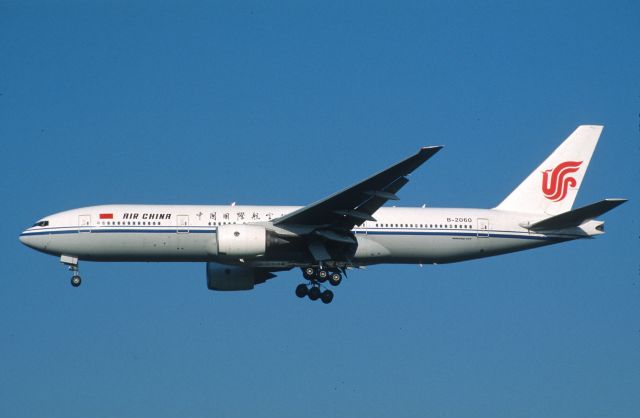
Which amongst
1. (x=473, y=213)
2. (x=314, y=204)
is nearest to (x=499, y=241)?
(x=473, y=213)

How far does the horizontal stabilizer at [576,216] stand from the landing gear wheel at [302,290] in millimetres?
10162

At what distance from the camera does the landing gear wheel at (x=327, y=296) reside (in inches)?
1927

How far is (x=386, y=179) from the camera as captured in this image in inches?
1735

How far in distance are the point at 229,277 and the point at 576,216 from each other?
15.4 m

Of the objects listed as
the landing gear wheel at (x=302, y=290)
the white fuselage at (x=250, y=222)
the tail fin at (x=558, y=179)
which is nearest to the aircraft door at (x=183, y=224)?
the white fuselage at (x=250, y=222)

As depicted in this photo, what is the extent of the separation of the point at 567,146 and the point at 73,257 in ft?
76.3

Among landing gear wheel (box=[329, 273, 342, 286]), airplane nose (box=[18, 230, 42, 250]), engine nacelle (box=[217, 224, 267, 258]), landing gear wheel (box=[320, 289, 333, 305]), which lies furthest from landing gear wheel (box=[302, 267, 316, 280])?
airplane nose (box=[18, 230, 42, 250])

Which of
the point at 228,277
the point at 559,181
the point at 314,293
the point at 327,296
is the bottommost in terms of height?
the point at 327,296

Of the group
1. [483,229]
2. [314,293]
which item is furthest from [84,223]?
[483,229]

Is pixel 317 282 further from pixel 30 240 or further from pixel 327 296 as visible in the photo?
pixel 30 240

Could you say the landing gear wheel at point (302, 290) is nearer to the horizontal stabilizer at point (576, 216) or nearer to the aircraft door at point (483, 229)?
the aircraft door at point (483, 229)

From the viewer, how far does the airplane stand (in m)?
46.2

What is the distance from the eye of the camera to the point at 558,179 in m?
53.0

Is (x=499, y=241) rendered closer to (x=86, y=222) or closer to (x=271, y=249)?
(x=271, y=249)
